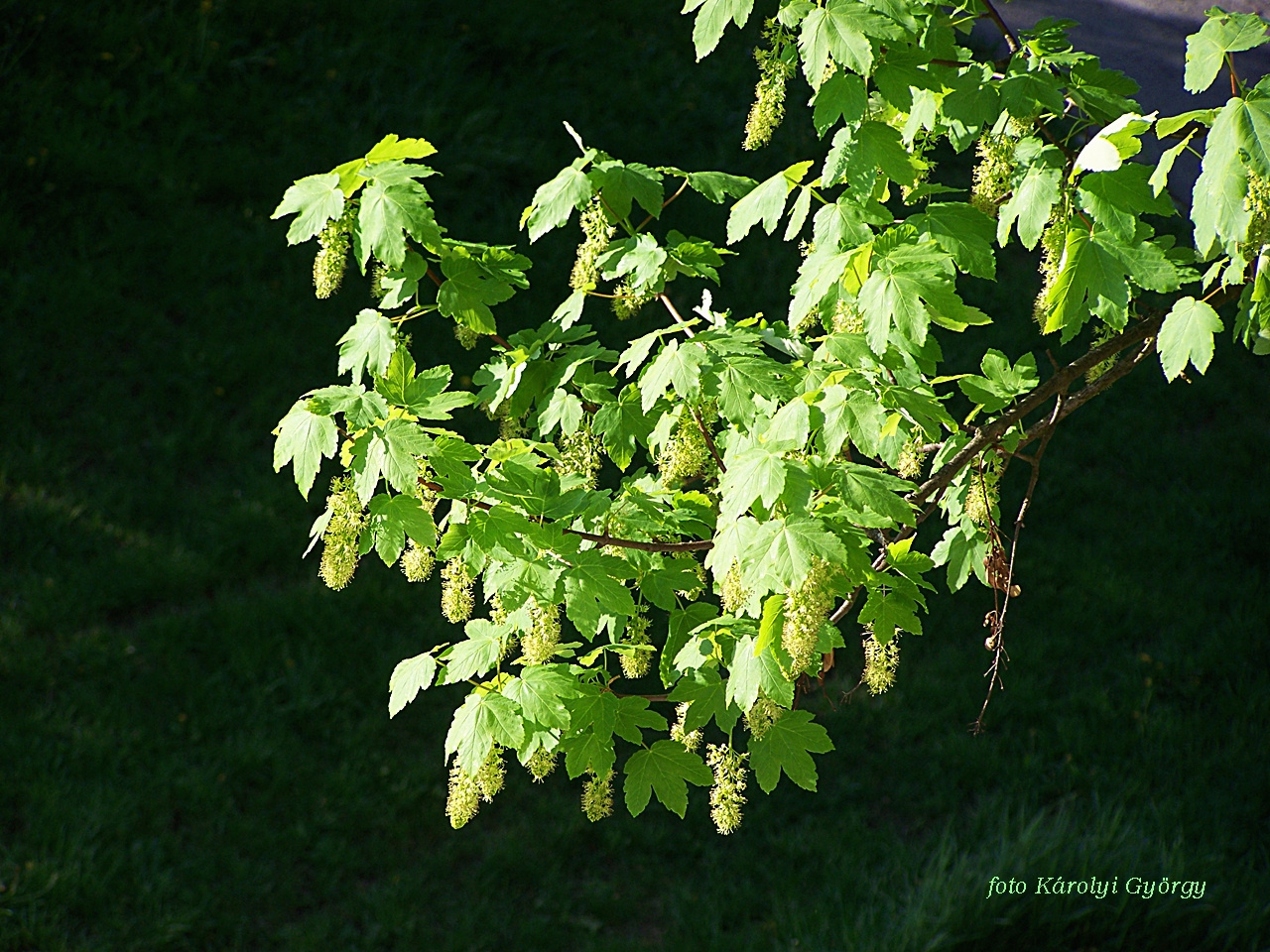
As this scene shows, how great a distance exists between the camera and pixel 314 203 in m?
2.26

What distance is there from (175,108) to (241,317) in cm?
138

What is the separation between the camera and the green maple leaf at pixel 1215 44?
2.04m

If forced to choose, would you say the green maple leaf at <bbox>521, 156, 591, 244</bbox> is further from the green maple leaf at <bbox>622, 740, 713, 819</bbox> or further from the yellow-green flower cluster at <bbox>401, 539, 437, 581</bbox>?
the green maple leaf at <bbox>622, 740, 713, 819</bbox>

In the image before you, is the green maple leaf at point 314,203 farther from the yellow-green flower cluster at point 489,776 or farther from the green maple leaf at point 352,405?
the yellow-green flower cluster at point 489,776

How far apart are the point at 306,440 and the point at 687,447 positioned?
2.36 feet

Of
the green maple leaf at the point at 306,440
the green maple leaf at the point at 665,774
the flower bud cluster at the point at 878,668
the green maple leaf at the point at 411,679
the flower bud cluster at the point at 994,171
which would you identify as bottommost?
the green maple leaf at the point at 665,774

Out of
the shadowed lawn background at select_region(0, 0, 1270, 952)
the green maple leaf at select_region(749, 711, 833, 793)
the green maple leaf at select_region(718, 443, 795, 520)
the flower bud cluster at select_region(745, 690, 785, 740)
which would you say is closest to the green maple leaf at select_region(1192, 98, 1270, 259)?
the green maple leaf at select_region(718, 443, 795, 520)

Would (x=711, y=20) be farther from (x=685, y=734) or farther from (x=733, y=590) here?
(x=685, y=734)

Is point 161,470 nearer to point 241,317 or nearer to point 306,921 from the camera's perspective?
point 241,317

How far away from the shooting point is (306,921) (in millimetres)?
4160

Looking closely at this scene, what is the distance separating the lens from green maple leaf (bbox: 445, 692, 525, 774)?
224 centimetres

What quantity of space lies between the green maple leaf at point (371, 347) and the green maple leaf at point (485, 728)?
649mm

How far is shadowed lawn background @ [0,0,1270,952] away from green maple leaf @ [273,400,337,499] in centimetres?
248

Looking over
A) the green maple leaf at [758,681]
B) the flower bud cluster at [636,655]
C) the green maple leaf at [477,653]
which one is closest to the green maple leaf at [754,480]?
the green maple leaf at [758,681]
